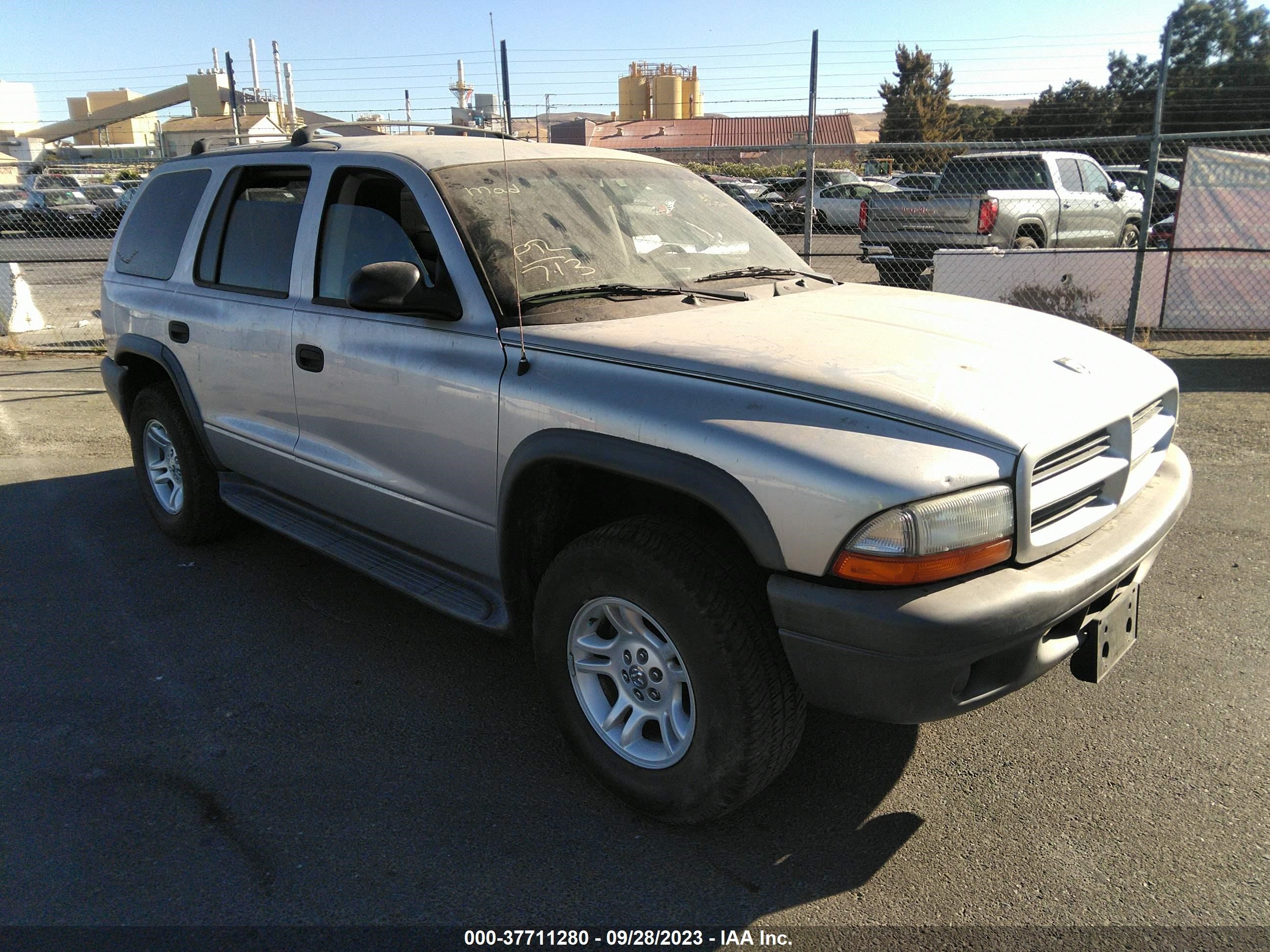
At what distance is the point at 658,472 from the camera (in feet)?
8.48

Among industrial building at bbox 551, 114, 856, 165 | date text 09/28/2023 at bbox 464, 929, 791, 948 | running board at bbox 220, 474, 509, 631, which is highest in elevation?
industrial building at bbox 551, 114, 856, 165

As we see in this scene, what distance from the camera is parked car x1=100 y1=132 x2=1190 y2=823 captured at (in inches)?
92.5

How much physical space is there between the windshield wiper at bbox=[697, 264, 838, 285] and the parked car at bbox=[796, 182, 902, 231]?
52.7 feet

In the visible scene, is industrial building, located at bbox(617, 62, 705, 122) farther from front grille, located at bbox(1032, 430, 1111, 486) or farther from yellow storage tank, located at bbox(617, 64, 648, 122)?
front grille, located at bbox(1032, 430, 1111, 486)

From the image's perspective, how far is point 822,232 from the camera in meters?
19.7

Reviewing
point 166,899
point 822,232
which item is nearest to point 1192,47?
point 822,232

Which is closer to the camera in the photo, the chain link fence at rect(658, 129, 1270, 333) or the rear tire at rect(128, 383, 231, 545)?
the rear tire at rect(128, 383, 231, 545)

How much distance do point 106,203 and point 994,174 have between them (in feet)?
66.1

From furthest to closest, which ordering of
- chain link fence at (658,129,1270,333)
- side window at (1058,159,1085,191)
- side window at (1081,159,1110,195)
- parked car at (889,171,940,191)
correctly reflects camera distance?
parked car at (889,171,940,191) < side window at (1081,159,1110,195) < side window at (1058,159,1085,191) < chain link fence at (658,129,1270,333)

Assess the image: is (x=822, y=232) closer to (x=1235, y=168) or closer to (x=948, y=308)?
(x=1235, y=168)

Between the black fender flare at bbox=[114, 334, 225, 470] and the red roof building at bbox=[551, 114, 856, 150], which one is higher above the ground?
the red roof building at bbox=[551, 114, 856, 150]

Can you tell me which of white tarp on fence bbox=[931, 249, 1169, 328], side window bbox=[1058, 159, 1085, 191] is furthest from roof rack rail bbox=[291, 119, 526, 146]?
side window bbox=[1058, 159, 1085, 191]

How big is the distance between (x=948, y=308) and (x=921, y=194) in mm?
10223

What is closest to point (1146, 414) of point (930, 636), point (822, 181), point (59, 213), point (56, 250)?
point (930, 636)
